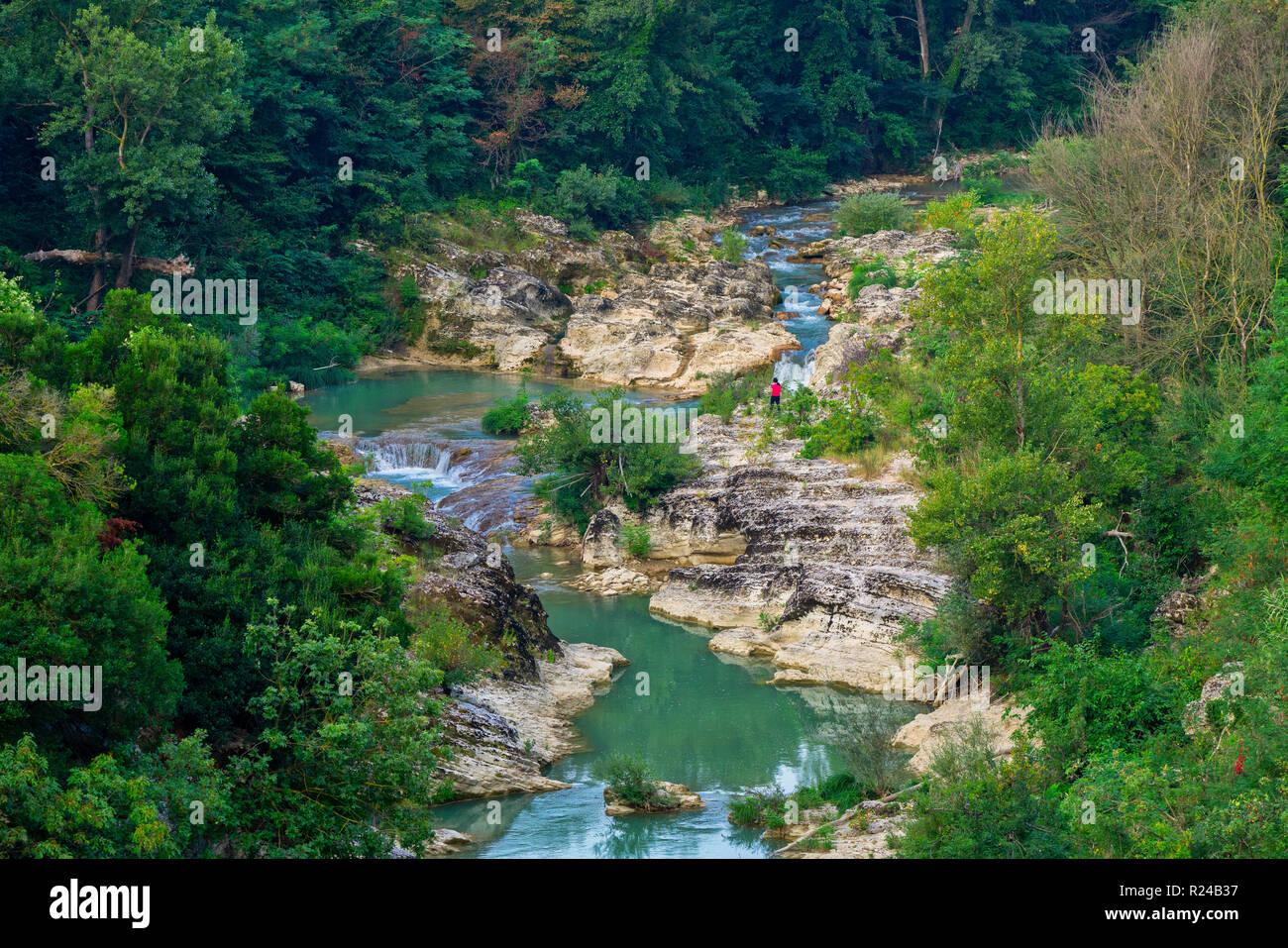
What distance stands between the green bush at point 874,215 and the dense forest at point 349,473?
3.40 meters

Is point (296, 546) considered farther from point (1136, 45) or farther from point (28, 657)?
point (1136, 45)

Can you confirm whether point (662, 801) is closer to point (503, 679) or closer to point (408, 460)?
point (503, 679)

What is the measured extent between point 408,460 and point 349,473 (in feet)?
44.2

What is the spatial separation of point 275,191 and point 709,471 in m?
28.0

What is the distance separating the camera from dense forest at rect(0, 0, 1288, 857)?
13.9 m

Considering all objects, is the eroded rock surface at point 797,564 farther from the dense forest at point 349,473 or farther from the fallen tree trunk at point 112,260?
the fallen tree trunk at point 112,260

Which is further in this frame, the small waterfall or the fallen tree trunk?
the fallen tree trunk

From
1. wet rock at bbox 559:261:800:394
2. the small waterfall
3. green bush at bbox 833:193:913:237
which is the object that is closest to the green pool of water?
the small waterfall

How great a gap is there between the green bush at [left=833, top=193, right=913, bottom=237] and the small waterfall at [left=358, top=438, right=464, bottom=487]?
2608 centimetres

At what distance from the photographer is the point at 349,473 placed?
25.0 m

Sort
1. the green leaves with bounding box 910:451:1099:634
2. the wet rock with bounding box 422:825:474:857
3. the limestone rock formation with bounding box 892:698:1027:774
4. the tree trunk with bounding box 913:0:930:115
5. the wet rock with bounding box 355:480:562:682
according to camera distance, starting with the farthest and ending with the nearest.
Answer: the tree trunk with bounding box 913:0:930:115 → the wet rock with bounding box 355:480:562:682 → the green leaves with bounding box 910:451:1099:634 → the limestone rock formation with bounding box 892:698:1027:774 → the wet rock with bounding box 422:825:474:857

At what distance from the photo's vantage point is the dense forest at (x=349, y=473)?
45.6ft

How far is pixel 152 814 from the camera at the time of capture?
11.7m

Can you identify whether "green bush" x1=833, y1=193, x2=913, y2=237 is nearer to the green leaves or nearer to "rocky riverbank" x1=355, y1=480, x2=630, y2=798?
"rocky riverbank" x1=355, y1=480, x2=630, y2=798
